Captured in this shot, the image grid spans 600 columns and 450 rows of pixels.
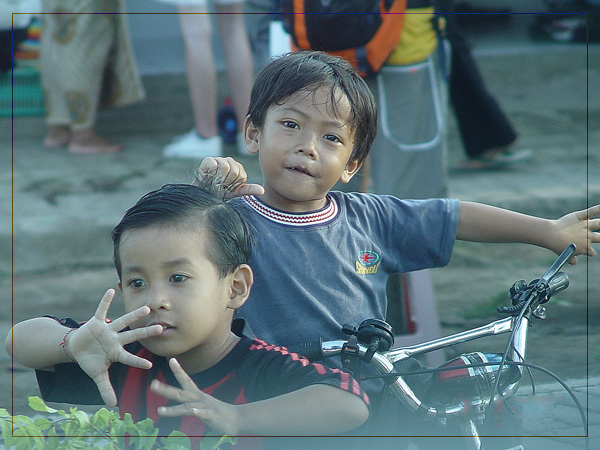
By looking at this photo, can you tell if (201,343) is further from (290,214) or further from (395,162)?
(395,162)

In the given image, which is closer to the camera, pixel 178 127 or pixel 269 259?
pixel 269 259

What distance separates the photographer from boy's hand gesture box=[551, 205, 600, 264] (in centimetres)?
175

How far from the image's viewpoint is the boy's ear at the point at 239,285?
159 cm

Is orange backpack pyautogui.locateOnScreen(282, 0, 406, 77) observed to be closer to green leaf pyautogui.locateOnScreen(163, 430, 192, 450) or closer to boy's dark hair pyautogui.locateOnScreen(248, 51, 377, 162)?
boy's dark hair pyautogui.locateOnScreen(248, 51, 377, 162)

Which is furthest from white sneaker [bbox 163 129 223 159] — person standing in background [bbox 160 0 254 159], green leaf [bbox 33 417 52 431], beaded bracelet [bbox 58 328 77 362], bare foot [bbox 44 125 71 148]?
green leaf [bbox 33 417 52 431]

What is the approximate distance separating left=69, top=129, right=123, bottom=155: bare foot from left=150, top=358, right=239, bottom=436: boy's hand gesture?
419 centimetres

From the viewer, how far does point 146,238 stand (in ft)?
4.86

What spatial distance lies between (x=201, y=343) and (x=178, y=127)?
440 centimetres

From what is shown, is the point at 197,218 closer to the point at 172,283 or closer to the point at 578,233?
the point at 172,283

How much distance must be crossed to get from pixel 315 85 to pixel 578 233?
0.64 m

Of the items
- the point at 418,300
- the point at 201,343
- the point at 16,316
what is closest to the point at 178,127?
the point at 16,316

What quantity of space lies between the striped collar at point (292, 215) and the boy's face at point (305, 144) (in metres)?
0.04

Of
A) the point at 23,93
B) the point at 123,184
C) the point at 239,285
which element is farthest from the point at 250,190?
the point at 23,93

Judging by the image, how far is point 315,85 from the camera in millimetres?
1809
